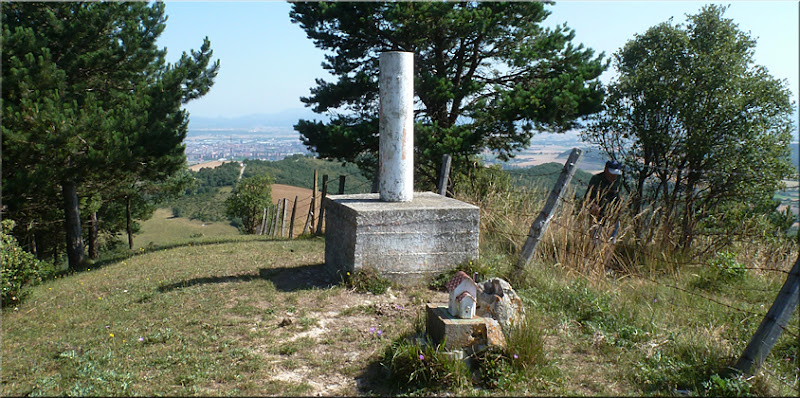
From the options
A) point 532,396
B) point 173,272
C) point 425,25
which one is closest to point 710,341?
point 532,396

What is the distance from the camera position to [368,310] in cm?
523

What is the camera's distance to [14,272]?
6160mm

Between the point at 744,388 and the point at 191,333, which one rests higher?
the point at 744,388

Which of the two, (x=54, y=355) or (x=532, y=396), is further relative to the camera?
(x=54, y=355)

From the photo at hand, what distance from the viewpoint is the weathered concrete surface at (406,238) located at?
5.93 m

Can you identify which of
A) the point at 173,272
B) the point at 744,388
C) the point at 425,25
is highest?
the point at 425,25

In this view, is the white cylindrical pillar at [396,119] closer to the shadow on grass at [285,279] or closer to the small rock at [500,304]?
the shadow on grass at [285,279]

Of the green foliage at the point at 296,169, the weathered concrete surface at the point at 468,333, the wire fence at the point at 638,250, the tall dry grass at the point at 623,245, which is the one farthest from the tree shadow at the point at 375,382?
the green foliage at the point at 296,169

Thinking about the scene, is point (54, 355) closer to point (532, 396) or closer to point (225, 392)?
point (225, 392)

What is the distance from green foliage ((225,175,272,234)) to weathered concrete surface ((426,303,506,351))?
103ft

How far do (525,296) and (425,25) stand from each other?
26.6ft

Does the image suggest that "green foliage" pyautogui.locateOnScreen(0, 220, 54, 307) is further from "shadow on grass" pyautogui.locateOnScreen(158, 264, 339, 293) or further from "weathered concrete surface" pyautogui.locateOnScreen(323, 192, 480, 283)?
"weathered concrete surface" pyautogui.locateOnScreen(323, 192, 480, 283)

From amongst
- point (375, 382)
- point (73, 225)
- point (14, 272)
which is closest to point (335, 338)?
point (375, 382)

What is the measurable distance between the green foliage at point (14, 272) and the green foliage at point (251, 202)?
1067 inches
